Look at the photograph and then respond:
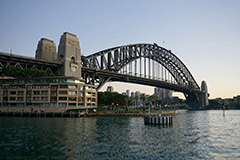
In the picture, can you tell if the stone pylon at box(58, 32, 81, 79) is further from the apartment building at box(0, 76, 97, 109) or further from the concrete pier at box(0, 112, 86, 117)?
the concrete pier at box(0, 112, 86, 117)

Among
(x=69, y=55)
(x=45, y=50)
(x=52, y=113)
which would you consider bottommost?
(x=52, y=113)

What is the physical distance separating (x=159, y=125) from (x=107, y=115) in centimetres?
3299

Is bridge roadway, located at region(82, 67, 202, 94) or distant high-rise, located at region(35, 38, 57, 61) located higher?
distant high-rise, located at region(35, 38, 57, 61)

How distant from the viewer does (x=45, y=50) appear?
106000 millimetres

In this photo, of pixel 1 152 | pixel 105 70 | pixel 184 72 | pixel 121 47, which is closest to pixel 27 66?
pixel 105 70

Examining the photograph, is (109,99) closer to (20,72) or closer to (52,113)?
(52,113)

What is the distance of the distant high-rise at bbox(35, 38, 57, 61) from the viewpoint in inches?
4124

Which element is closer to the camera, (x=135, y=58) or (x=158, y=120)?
(x=158, y=120)

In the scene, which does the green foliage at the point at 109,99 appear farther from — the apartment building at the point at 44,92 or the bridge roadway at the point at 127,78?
the apartment building at the point at 44,92

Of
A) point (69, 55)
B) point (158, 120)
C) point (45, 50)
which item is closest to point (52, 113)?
point (69, 55)

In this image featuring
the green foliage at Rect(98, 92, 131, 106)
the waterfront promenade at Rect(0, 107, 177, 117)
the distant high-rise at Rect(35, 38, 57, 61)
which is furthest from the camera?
the green foliage at Rect(98, 92, 131, 106)

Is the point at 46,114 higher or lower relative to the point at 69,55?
lower

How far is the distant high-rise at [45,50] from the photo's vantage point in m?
105

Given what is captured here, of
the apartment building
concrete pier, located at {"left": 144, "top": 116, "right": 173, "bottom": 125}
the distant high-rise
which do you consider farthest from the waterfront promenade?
concrete pier, located at {"left": 144, "top": 116, "right": 173, "bottom": 125}
